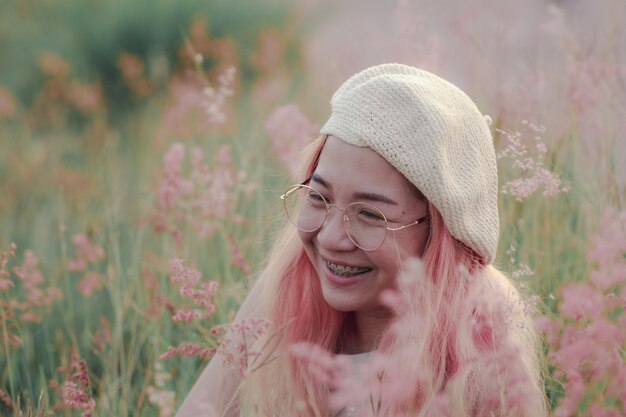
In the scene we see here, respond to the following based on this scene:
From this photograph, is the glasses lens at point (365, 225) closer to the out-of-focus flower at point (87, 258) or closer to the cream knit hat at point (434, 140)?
the cream knit hat at point (434, 140)

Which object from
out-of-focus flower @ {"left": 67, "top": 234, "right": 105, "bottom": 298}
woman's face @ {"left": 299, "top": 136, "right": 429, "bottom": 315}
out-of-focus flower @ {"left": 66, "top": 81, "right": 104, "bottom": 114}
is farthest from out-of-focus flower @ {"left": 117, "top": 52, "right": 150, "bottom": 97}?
woman's face @ {"left": 299, "top": 136, "right": 429, "bottom": 315}

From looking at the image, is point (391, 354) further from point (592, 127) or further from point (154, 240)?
point (154, 240)

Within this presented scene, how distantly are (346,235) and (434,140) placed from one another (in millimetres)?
303

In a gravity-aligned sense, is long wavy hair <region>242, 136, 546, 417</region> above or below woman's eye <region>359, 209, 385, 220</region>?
below

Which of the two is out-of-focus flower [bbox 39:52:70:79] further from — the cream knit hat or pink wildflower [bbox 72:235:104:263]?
the cream knit hat

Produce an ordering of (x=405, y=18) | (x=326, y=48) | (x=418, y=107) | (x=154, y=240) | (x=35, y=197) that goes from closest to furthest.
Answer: (x=418, y=107)
(x=405, y=18)
(x=154, y=240)
(x=35, y=197)
(x=326, y=48)

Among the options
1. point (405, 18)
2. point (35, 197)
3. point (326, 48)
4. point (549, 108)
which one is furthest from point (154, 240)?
point (326, 48)

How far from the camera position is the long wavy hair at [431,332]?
195cm

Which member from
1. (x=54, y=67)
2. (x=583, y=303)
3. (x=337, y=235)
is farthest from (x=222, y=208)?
(x=54, y=67)

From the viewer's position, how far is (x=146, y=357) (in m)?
3.12

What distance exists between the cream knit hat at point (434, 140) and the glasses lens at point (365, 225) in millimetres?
119

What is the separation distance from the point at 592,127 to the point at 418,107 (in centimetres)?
120

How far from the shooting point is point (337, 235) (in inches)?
86.4

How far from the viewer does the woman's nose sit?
219 centimetres
